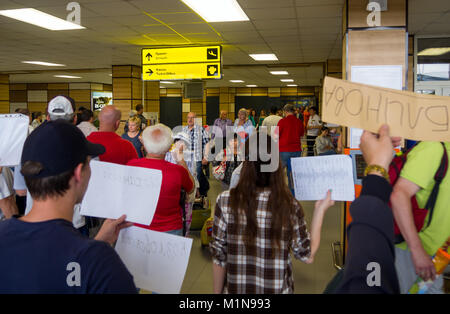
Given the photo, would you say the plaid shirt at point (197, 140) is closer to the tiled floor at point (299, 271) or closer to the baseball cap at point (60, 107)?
the tiled floor at point (299, 271)

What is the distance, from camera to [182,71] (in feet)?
24.8

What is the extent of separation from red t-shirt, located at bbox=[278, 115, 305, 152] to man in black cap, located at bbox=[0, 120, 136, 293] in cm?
569

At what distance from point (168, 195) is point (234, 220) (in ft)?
2.71

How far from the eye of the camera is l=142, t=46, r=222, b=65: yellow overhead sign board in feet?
24.8

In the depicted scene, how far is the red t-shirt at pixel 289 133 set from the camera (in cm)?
651

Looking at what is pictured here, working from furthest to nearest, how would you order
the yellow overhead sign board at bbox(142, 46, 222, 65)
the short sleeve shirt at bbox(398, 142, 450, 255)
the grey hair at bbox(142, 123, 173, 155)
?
the yellow overhead sign board at bbox(142, 46, 222, 65) → the grey hair at bbox(142, 123, 173, 155) → the short sleeve shirt at bbox(398, 142, 450, 255)

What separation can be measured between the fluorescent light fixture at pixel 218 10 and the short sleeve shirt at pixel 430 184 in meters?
3.95

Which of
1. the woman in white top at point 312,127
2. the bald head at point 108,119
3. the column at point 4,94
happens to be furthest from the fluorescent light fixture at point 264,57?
the column at point 4,94

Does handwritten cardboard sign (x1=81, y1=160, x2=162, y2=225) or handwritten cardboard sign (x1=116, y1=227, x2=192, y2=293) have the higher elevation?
handwritten cardboard sign (x1=81, y1=160, x2=162, y2=225)

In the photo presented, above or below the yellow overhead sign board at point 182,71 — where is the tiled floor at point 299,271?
below

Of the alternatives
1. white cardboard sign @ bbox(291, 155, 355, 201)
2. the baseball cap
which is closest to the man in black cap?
white cardboard sign @ bbox(291, 155, 355, 201)

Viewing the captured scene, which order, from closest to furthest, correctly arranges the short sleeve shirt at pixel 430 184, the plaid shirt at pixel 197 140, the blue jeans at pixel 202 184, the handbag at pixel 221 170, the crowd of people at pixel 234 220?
the crowd of people at pixel 234 220, the short sleeve shirt at pixel 430 184, the handbag at pixel 221 170, the blue jeans at pixel 202 184, the plaid shirt at pixel 197 140

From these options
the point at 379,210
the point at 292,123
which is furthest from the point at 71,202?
the point at 292,123

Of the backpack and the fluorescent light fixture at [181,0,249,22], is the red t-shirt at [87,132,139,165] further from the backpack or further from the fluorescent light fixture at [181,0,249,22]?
the fluorescent light fixture at [181,0,249,22]
